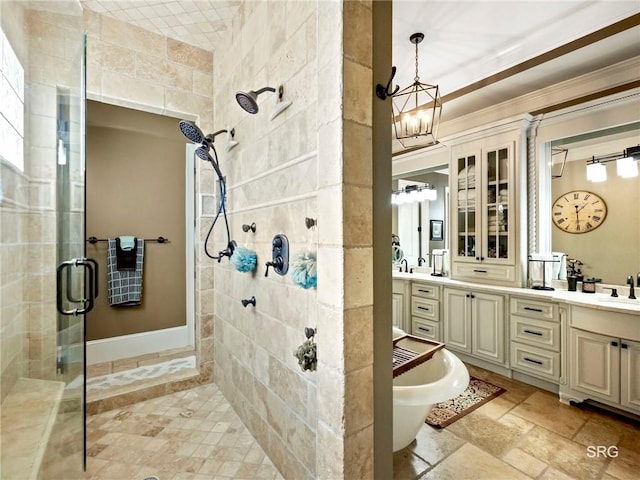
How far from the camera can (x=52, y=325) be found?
189 cm

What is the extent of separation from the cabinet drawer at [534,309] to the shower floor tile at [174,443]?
7.98 ft

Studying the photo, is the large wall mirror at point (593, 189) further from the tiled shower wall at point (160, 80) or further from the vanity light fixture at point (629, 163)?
the tiled shower wall at point (160, 80)

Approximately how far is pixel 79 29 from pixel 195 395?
2.61m

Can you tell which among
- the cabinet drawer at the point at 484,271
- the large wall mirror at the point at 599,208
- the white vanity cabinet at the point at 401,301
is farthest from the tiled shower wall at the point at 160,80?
the large wall mirror at the point at 599,208

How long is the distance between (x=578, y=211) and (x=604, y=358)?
136 cm


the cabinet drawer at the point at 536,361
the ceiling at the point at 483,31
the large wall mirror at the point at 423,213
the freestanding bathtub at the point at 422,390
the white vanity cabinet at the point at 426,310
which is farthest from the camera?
the large wall mirror at the point at 423,213

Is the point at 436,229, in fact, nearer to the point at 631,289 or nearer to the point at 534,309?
the point at 534,309

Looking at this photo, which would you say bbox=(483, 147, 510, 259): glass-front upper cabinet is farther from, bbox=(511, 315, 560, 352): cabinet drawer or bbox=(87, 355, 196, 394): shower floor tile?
bbox=(87, 355, 196, 394): shower floor tile

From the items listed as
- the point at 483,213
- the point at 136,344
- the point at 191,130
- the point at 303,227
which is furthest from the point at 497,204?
the point at 136,344

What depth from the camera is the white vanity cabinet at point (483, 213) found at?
308 centimetres

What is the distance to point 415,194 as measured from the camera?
438cm

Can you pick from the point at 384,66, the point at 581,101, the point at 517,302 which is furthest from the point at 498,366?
the point at 384,66

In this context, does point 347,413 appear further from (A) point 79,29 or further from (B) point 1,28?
(A) point 79,29

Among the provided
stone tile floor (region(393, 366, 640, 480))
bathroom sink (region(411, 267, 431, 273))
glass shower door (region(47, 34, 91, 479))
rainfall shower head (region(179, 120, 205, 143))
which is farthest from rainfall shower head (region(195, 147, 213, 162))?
bathroom sink (region(411, 267, 431, 273))
